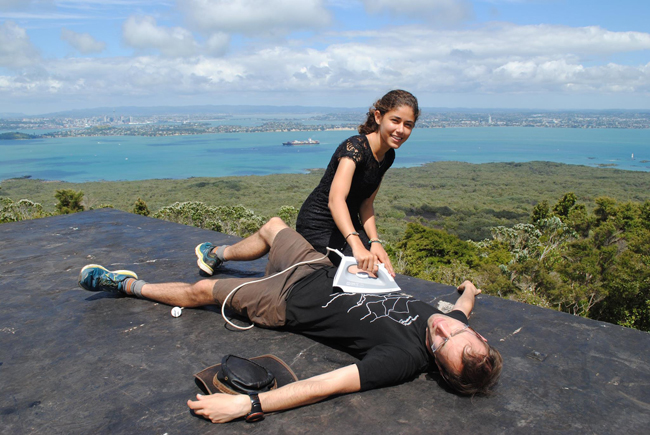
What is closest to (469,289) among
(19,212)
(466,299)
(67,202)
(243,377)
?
(466,299)

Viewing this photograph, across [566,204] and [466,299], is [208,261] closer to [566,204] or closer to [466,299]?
[466,299]

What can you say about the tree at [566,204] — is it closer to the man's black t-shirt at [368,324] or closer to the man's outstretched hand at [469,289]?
the man's outstretched hand at [469,289]

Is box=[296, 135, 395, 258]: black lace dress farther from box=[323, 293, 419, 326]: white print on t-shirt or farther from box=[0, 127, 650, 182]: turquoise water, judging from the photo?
box=[0, 127, 650, 182]: turquoise water

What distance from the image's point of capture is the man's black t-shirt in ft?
4.89

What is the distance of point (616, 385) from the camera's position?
5.03 ft

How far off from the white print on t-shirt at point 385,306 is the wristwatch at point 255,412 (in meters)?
0.53

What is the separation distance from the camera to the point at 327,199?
2223 mm

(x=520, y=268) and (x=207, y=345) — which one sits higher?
(x=207, y=345)

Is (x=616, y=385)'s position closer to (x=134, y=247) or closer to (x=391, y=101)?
(x=391, y=101)

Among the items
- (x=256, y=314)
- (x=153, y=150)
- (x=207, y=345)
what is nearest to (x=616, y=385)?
(x=256, y=314)

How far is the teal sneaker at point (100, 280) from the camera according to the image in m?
2.17

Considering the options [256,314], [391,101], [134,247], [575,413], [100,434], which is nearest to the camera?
[100,434]

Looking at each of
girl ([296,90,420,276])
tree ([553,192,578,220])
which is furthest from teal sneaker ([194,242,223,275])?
tree ([553,192,578,220])

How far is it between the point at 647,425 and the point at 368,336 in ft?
2.89
